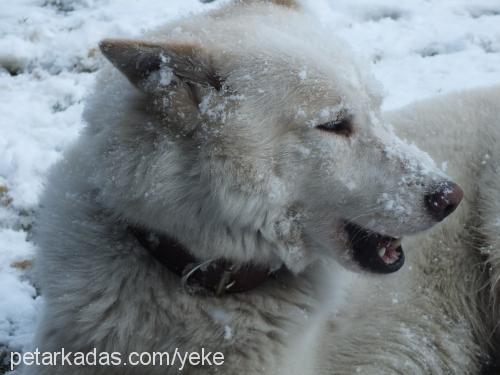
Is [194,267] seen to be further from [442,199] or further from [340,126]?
[442,199]

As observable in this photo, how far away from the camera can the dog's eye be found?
222cm

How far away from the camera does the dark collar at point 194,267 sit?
2.22 m

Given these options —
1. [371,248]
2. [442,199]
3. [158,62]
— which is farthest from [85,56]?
[442,199]

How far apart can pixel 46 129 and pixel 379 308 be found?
2985mm

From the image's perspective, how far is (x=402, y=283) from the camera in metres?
3.18

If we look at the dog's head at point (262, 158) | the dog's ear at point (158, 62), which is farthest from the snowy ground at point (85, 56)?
the dog's ear at point (158, 62)

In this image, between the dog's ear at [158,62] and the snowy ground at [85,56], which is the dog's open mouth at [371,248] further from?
the snowy ground at [85,56]

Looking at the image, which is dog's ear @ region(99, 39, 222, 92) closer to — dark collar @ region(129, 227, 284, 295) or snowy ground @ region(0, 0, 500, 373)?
dark collar @ region(129, 227, 284, 295)

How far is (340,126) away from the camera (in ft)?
7.43

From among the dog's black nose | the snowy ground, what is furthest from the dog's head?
the snowy ground

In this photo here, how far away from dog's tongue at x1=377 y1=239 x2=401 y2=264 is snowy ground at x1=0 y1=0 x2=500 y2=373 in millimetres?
2241

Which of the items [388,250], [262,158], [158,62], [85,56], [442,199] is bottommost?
[85,56]

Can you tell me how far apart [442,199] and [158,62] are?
1.12 meters

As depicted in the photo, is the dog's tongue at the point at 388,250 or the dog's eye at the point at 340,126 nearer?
the dog's eye at the point at 340,126
